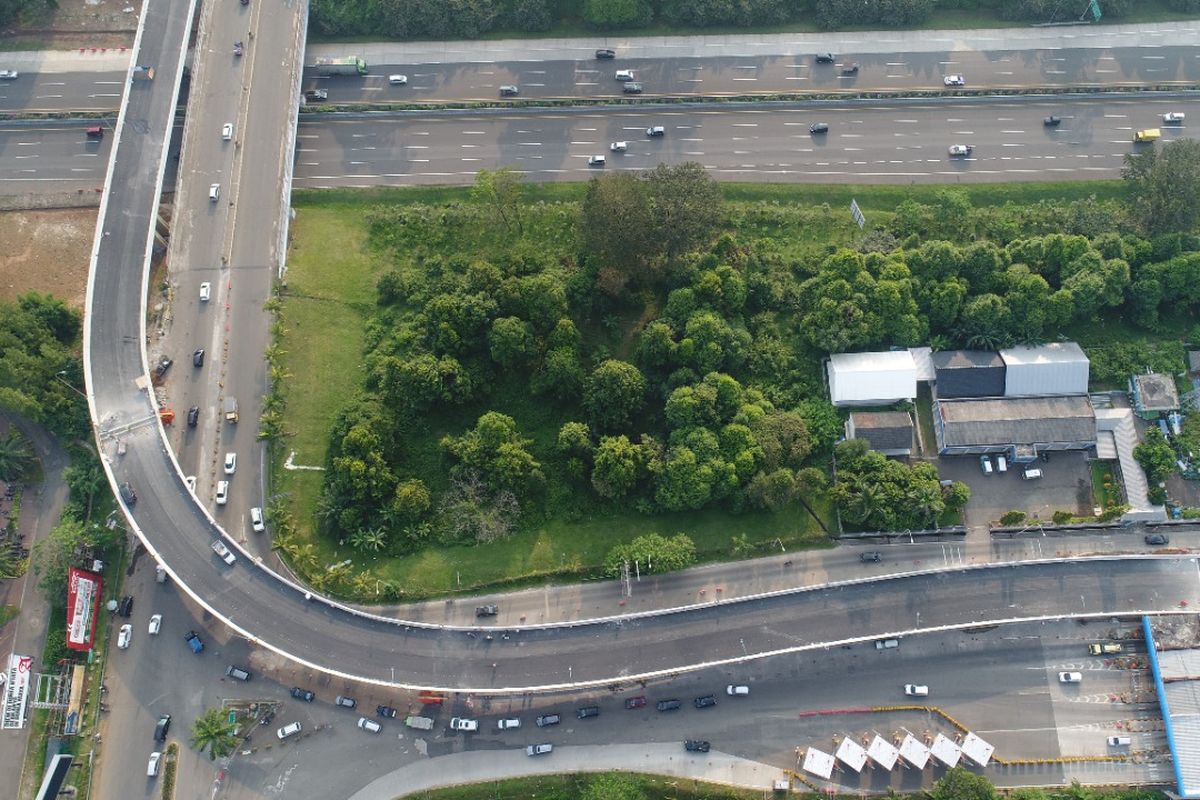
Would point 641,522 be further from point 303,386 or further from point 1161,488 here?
point 1161,488

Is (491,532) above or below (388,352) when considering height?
below

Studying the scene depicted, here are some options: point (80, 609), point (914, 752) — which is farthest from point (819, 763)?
point (80, 609)

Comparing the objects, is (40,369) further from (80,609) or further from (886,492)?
(886,492)

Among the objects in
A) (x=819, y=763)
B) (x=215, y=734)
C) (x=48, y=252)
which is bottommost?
(x=819, y=763)

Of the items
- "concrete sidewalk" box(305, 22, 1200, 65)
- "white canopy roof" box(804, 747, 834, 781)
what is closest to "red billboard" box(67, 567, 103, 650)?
"concrete sidewalk" box(305, 22, 1200, 65)

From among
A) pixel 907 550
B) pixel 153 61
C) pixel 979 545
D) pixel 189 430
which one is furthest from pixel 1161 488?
pixel 153 61
